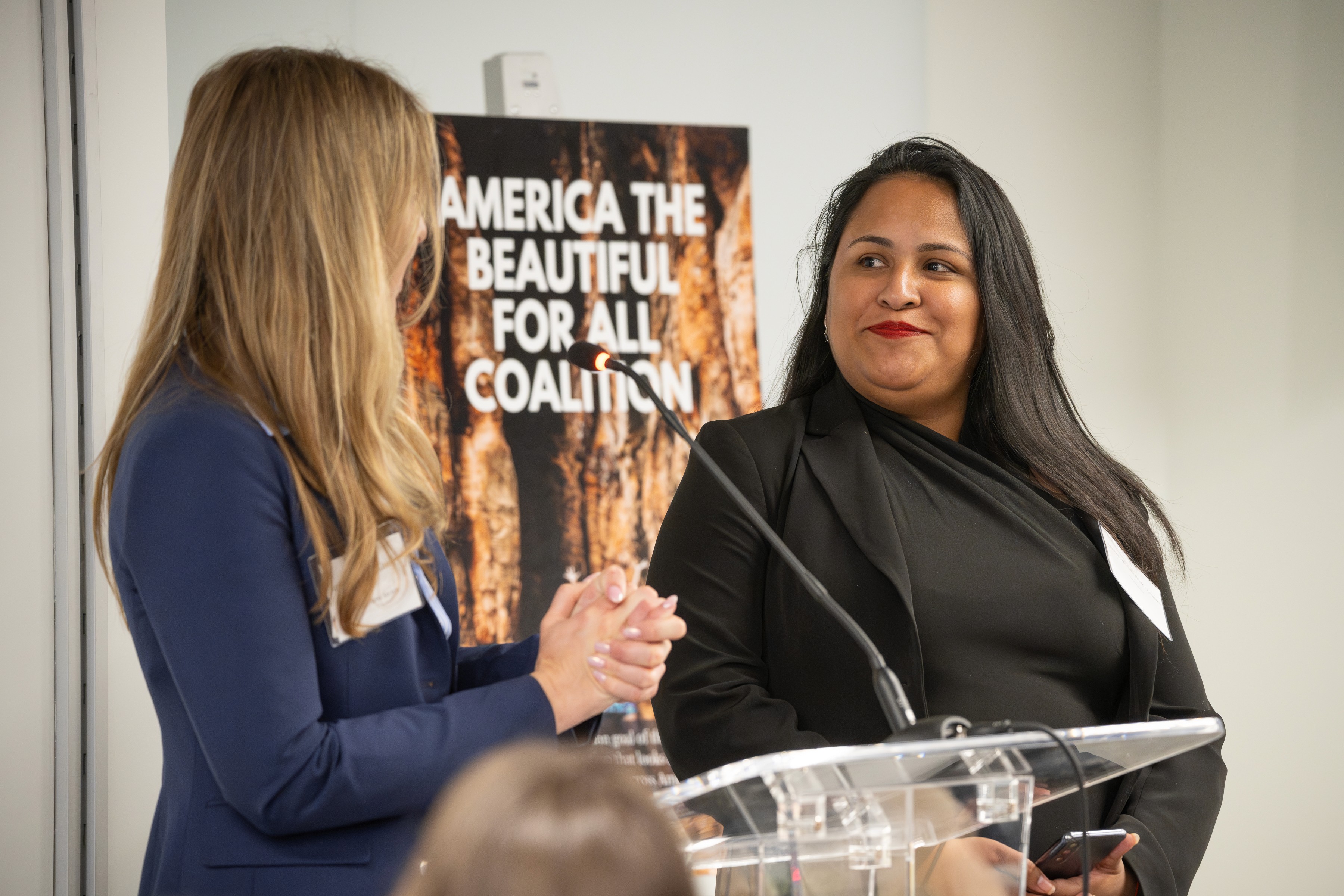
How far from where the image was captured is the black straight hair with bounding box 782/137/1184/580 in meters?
1.77

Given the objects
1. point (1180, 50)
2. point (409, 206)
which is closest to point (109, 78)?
point (409, 206)

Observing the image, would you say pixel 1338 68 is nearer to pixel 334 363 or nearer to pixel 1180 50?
pixel 1180 50

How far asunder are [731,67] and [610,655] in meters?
2.47

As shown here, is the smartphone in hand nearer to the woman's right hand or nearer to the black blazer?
the black blazer

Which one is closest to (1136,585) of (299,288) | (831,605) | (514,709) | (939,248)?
(939,248)

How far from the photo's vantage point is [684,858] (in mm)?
580

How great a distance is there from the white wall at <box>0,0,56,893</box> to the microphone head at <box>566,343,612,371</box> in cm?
136

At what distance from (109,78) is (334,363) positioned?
1.76 metres

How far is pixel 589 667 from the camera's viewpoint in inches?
44.9

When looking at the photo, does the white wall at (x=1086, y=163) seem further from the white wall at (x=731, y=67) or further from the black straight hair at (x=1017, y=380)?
the black straight hair at (x=1017, y=380)

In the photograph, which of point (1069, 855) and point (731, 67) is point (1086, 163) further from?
point (1069, 855)

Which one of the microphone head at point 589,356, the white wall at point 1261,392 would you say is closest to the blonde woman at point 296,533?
the microphone head at point 589,356

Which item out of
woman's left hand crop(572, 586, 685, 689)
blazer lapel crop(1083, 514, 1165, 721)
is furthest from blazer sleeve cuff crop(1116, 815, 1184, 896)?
woman's left hand crop(572, 586, 685, 689)

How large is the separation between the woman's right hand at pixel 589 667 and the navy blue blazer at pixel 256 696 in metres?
0.03
